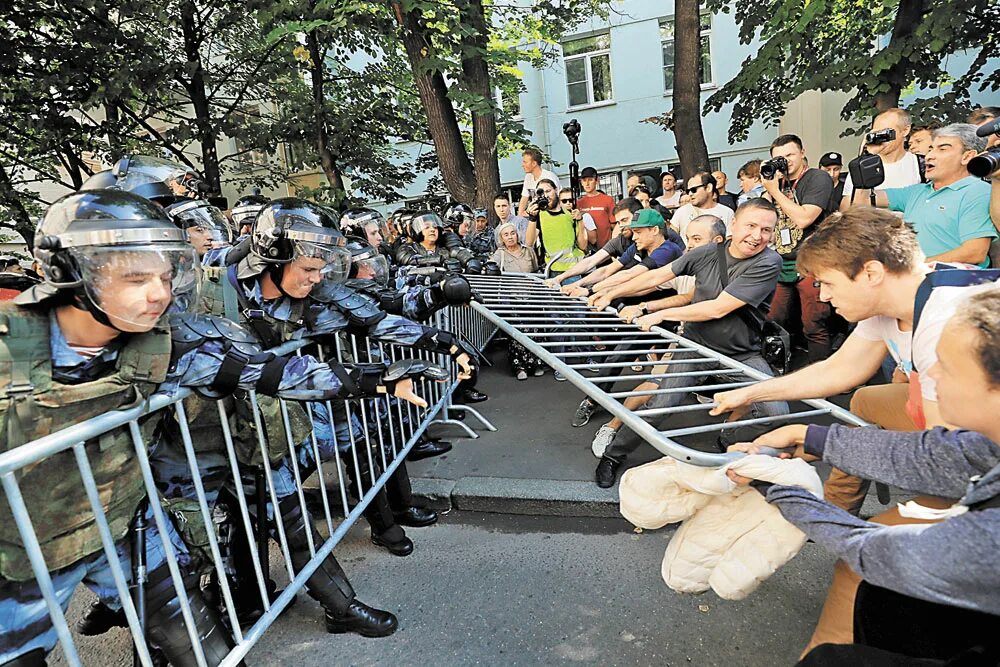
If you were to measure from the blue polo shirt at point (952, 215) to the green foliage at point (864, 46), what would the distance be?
11.5 feet

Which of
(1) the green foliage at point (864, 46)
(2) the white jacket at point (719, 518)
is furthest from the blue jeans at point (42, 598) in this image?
(1) the green foliage at point (864, 46)

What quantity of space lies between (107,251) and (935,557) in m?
2.17

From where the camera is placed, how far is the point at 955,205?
3158mm

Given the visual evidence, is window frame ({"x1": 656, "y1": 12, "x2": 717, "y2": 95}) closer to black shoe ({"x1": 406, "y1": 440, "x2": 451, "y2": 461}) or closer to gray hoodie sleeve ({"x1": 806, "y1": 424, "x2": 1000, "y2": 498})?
black shoe ({"x1": 406, "y1": 440, "x2": 451, "y2": 461})

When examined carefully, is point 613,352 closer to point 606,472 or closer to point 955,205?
point 606,472

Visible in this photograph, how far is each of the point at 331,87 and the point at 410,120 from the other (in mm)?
1643

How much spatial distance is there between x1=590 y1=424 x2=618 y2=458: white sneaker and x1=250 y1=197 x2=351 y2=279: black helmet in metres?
2.21

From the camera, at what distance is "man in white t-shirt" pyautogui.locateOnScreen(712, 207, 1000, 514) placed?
1689 mm

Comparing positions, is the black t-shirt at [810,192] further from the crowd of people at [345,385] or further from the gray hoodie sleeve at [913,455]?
the gray hoodie sleeve at [913,455]

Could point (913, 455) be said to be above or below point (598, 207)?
below

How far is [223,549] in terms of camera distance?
2.41m

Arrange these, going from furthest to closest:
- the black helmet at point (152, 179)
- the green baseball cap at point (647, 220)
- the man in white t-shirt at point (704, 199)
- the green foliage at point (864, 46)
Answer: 1. the green foliage at point (864, 46)
2. the man in white t-shirt at point (704, 199)
3. the green baseball cap at point (647, 220)
4. the black helmet at point (152, 179)

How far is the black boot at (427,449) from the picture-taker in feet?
13.7

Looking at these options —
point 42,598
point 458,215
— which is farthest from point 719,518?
point 458,215
